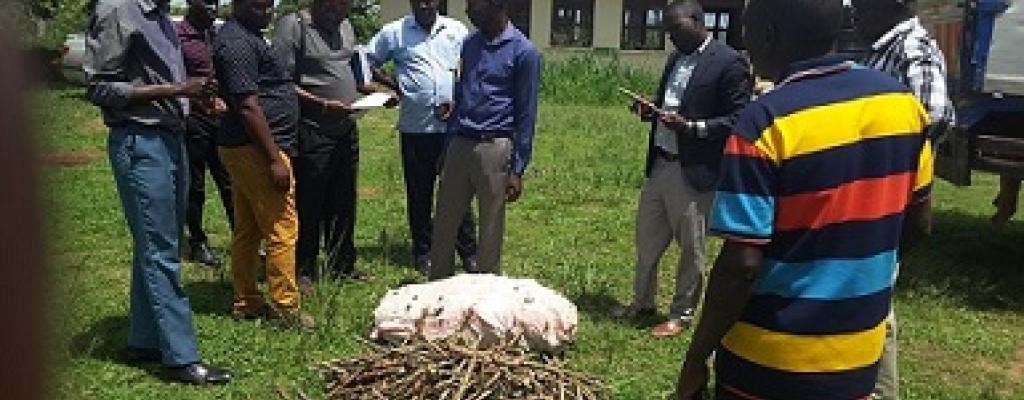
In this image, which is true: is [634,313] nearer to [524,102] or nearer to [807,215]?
[524,102]

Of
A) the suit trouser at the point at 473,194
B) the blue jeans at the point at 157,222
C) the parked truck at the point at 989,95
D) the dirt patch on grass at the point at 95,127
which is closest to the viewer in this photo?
the blue jeans at the point at 157,222

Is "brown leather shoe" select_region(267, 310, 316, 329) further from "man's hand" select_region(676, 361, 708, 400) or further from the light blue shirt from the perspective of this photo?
"man's hand" select_region(676, 361, 708, 400)

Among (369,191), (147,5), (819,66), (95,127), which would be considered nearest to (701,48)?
(147,5)

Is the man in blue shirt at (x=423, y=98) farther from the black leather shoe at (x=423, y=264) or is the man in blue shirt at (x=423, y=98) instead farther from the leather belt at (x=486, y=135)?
the leather belt at (x=486, y=135)

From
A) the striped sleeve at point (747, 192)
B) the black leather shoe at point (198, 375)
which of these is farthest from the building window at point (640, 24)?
the striped sleeve at point (747, 192)

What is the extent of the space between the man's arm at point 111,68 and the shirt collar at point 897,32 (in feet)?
9.25

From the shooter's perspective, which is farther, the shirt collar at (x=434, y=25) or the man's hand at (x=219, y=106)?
the shirt collar at (x=434, y=25)

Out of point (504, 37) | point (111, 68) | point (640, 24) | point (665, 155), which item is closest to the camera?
point (111, 68)

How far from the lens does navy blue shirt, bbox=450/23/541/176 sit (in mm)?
5285

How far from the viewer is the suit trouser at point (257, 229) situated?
4.80 m

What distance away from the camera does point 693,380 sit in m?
2.62

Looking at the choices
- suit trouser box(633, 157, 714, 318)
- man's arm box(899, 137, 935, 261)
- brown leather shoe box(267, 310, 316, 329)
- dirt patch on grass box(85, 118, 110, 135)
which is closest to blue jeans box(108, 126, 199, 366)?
brown leather shoe box(267, 310, 316, 329)

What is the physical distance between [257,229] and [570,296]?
6.10ft

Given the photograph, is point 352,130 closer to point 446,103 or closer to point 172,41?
point 446,103
